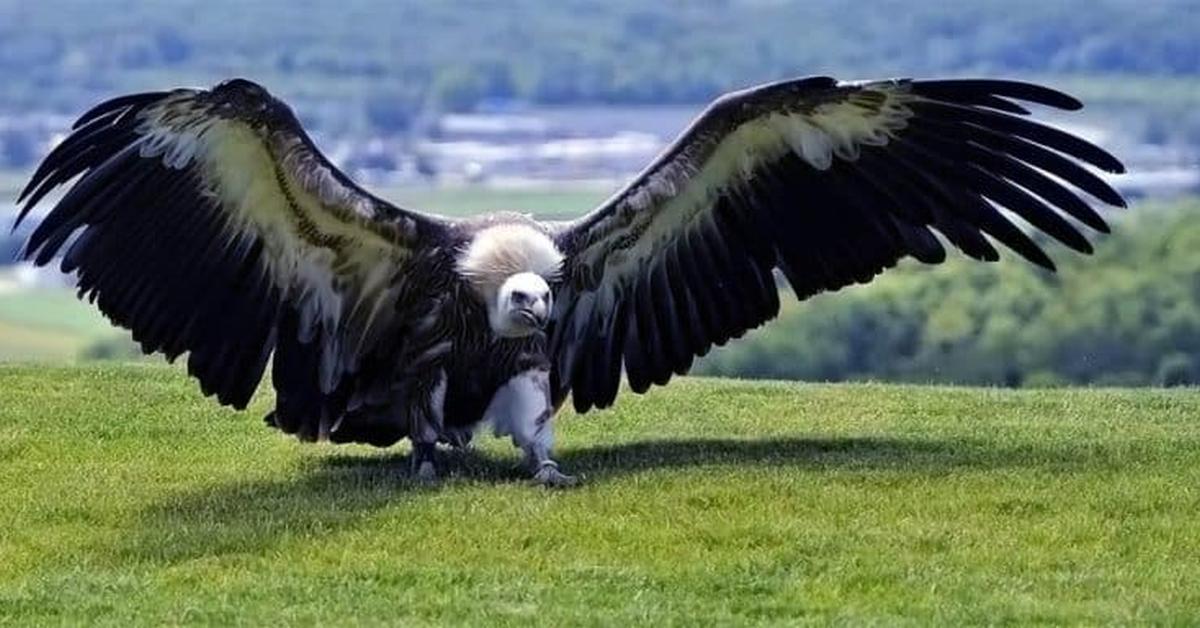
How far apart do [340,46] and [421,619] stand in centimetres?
7458

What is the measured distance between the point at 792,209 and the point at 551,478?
1.94 m

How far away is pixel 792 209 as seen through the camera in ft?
39.9

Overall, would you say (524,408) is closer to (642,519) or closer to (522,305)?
(522,305)

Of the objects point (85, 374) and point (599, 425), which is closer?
point (599, 425)

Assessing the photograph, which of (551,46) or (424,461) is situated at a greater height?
(551,46)

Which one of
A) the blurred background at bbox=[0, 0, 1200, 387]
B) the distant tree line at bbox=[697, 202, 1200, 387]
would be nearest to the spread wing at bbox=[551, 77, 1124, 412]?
the blurred background at bbox=[0, 0, 1200, 387]

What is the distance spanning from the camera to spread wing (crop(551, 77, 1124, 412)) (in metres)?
11.6

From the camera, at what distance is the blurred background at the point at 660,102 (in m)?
28.9

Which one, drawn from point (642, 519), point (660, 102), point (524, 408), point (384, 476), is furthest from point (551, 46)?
point (642, 519)

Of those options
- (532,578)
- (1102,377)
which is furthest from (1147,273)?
(532,578)

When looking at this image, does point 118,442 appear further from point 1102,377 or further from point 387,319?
point 1102,377

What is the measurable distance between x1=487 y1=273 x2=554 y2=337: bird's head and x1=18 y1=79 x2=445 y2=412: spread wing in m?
0.52

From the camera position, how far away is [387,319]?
1169 centimetres

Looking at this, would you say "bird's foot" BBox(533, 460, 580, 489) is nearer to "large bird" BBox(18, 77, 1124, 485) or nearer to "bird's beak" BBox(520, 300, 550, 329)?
"large bird" BBox(18, 77, 1124, 485)
